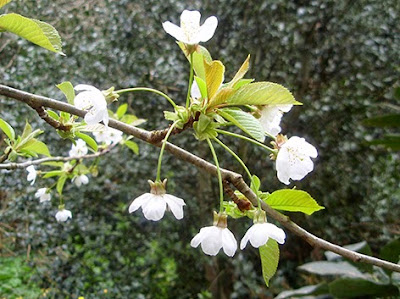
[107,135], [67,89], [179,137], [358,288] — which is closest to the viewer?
[67,89]

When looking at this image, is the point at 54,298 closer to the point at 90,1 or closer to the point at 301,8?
the point at 90,1

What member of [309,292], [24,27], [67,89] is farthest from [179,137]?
[24,27]

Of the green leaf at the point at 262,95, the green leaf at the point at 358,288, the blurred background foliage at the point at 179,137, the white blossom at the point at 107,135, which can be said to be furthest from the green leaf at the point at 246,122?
the blurred background foliage at the point at 179,137

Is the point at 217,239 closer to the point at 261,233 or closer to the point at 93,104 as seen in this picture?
the point at 261,233

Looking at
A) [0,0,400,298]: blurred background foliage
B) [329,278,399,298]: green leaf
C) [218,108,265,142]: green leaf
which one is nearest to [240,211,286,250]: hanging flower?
[218,108,265,142]: green leaf

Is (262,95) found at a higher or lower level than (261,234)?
higher

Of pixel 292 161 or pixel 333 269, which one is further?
pixel 333 269

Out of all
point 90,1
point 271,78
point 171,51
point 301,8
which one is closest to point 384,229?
point 271,78
